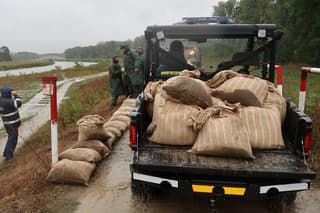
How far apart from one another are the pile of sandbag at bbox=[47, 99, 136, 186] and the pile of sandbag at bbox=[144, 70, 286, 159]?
114 cm

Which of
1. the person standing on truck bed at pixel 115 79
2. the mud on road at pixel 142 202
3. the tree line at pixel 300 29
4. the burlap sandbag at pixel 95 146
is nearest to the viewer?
the mud on road at pixel 142 202

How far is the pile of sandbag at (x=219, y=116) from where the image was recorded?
9.69 ft

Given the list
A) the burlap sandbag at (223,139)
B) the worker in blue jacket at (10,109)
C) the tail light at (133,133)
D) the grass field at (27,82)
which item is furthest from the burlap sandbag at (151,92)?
the grass field at (27,82)

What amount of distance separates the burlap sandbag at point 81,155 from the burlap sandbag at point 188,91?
1528 mm

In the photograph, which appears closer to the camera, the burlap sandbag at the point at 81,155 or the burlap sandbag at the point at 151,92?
the burlap sandbag at the point at 151,92

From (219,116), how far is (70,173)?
1.97 metres

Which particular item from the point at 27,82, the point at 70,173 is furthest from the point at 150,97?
the point at 27,82

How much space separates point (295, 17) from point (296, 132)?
22.3 metres

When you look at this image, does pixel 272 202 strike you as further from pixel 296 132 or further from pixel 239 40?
pixel 239 40

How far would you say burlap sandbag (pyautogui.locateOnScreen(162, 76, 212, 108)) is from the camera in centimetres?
336

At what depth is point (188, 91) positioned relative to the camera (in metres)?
3.35

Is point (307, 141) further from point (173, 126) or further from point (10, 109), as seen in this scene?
point (10, 109)

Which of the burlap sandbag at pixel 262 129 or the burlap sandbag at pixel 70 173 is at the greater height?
the burlap sandbag at pixel 262 129

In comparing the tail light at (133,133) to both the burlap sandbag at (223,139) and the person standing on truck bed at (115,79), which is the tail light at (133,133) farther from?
the person standing on truck bed at (115,79)
